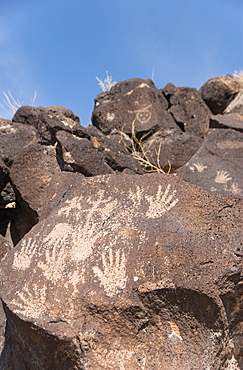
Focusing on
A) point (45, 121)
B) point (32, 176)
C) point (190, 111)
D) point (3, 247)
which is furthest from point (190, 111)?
point (3, 247)

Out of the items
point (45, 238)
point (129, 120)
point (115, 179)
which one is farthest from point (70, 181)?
point (129, 120)

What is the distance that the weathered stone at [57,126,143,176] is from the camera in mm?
2750

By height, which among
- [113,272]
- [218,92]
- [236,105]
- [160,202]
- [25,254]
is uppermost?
[218,92]

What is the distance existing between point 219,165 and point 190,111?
5.21 feet

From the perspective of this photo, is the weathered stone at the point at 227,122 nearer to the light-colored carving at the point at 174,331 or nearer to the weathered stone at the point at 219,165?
the weathered stone at the point at 219,165

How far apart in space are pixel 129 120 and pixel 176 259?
2.84 meters

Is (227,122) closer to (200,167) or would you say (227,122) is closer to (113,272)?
(200,167)

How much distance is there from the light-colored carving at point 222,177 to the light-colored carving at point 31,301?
1714 millimetres

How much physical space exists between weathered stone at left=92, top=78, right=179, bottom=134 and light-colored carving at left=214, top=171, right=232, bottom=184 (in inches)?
49.6

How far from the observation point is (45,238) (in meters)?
1.95

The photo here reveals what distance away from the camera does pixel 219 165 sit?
3176 millimetres

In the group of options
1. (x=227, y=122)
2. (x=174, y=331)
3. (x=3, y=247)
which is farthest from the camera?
(x=227, y=122)

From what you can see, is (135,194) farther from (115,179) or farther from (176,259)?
(176,259)

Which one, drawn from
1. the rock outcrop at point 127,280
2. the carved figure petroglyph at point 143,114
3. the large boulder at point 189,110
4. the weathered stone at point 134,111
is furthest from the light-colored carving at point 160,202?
the large boulder at point 189,110
